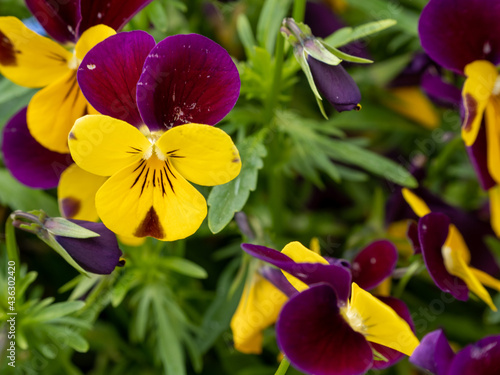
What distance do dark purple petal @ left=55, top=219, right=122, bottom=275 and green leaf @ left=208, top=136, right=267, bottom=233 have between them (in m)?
0.09

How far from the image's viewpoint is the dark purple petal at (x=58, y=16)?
64cm

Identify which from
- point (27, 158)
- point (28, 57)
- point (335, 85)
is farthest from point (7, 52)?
point (335, 85)

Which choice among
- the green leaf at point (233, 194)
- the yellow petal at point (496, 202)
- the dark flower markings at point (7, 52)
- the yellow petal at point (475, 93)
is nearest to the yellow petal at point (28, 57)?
the dark flower markings at point (7, 52)

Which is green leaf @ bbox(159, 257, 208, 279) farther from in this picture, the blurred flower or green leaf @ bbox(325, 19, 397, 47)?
green leaf @ bbox(325, 19, 397, 47)

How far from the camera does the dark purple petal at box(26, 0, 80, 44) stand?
2.09 ft

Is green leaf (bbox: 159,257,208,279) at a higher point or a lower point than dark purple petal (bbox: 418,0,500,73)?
lower

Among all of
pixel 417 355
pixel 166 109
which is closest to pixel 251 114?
pixel 166 109

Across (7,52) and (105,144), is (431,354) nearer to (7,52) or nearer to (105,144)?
(105,144)

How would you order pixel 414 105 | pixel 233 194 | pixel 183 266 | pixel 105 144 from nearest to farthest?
pixel 105 144, pixel 233 194, pixel 183 266, pixel 414 105

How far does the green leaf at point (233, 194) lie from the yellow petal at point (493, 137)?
0.26 m

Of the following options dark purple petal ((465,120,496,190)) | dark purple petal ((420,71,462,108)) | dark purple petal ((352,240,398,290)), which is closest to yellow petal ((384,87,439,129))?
dark purple petal ((420,71,462,108))

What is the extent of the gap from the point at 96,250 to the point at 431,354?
307 mm

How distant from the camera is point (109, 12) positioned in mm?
635

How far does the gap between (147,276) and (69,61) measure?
31 centimetres
